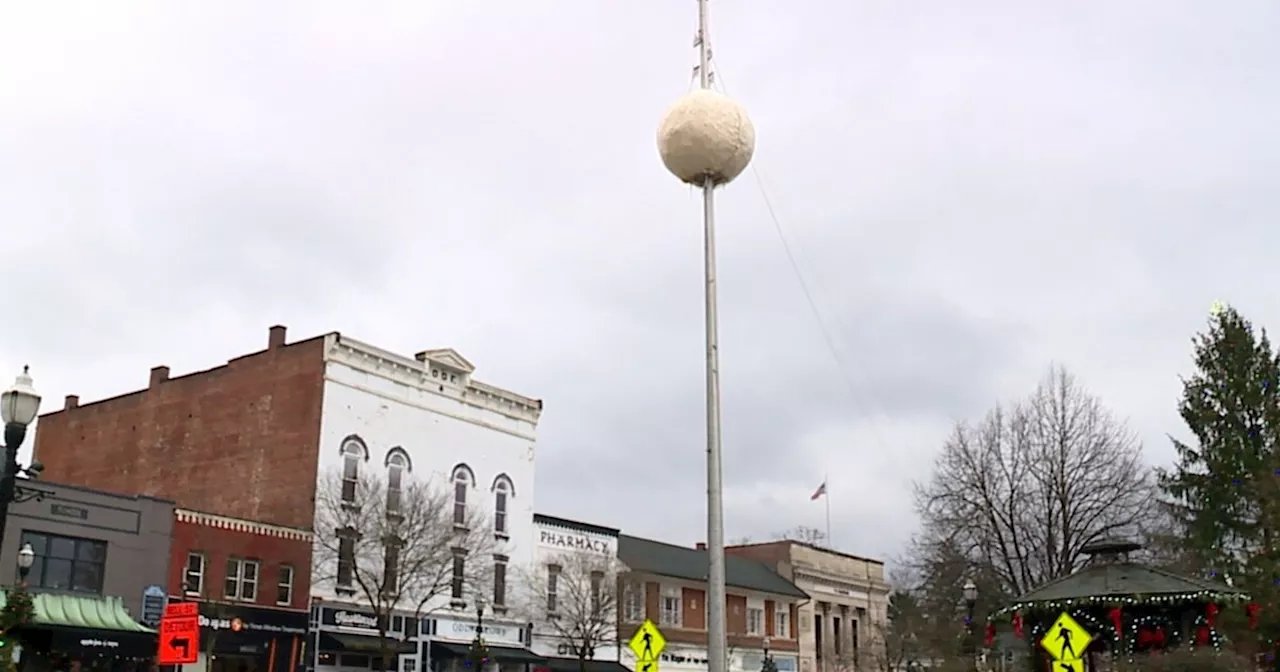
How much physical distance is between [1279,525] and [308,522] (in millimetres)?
28681

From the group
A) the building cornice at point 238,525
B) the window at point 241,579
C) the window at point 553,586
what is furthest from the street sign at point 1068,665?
the window at point 553,586

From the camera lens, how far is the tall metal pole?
13.8m

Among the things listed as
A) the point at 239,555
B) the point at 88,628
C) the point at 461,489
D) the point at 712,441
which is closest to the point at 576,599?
the point at 461,489

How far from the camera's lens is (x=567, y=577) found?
1879 inches

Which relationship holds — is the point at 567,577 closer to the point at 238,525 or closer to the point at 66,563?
the point at 238,525

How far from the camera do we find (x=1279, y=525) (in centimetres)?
1986

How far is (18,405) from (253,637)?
81.2 ft

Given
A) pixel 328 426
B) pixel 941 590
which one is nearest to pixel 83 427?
pixel 328 426

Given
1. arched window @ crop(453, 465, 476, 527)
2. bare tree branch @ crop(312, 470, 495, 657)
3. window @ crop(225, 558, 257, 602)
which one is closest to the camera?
window @ crop(225, 558, 257, 602)

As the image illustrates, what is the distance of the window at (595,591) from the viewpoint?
4681 centimetres

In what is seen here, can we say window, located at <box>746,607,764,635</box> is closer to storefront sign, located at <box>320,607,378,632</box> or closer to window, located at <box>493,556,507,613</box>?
window, located at <box>493,556,507,613</box>

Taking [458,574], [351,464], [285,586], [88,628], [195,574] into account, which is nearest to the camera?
[88,628]

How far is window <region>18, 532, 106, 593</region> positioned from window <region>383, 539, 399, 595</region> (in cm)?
858

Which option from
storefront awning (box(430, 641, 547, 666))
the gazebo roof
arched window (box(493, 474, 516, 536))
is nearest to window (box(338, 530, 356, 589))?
storefront awning (box(430, 641, 547, 666))
